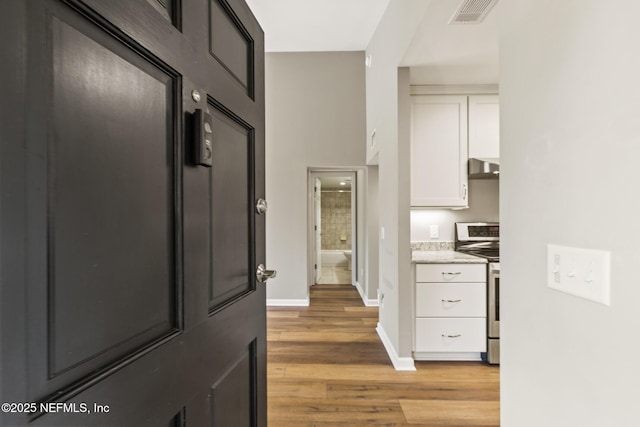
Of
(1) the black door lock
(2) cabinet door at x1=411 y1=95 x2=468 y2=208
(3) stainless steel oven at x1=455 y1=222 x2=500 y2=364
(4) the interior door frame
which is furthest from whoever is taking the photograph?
(4) the interior door frame

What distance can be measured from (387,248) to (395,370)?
3.17ft

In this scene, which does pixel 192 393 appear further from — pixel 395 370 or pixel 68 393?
pixel 395 370

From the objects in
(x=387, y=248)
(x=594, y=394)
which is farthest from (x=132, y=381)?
(x=387, y=248)

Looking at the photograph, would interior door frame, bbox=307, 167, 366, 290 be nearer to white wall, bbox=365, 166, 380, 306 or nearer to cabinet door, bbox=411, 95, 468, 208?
white wall, bbox=365, 166, 380, 306

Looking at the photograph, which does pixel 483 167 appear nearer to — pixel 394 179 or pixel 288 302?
pixel 394 179

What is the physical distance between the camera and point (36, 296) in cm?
43

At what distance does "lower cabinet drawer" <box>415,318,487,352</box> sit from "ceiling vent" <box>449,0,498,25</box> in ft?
6.81

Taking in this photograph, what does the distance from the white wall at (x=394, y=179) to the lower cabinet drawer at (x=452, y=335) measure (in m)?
0.18

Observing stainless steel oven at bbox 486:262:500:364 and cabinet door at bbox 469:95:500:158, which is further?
cabinet door at bbox 469:95:500:158

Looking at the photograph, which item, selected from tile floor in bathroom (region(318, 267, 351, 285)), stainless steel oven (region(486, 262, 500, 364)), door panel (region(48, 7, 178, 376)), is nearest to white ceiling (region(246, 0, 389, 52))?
stainless steel oven (region(486, 262, 500, 364))

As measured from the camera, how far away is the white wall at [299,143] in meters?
4.14

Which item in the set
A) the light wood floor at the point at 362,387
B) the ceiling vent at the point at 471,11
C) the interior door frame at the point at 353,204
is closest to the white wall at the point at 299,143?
the interior door frame at the point at 353,204

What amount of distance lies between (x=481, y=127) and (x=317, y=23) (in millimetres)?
2072

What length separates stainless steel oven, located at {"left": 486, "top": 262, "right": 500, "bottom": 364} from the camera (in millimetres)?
2449
